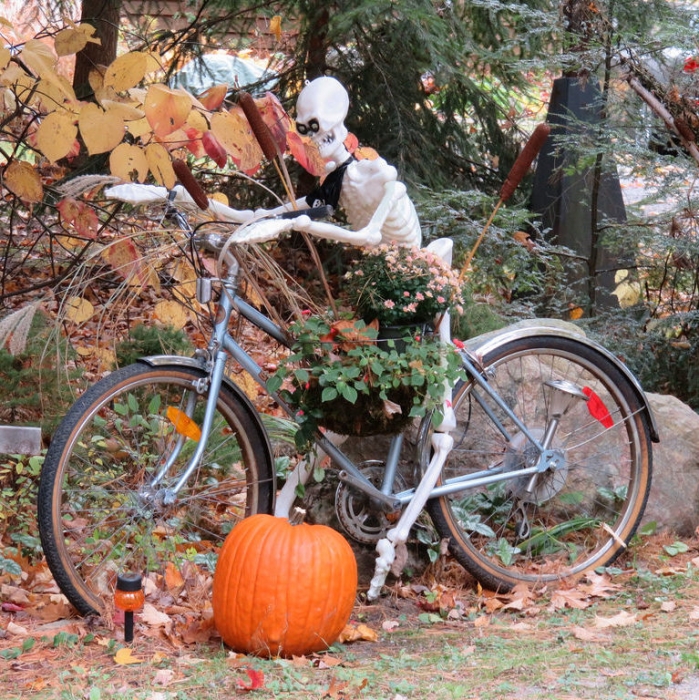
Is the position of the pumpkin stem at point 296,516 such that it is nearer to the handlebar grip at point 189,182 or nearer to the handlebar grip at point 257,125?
the handlebar grip at point 189,182

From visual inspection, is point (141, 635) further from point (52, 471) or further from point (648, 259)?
point (648, 259)

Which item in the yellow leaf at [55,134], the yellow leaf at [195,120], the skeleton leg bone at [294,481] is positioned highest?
the yellow leaf at [195,120]

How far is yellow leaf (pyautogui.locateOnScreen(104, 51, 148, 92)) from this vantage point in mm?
2660

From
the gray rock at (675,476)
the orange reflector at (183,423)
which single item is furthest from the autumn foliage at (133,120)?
the gray rock at (675,476)

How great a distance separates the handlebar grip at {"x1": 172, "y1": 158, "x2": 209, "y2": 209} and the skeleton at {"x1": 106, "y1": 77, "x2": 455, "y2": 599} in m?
0.14

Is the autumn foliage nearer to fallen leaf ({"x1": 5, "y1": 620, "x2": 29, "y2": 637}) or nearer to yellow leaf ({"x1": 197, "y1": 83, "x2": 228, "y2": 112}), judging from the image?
yellow leaf ({"x1": 197, "y1": 83, "x2": 228, "y2": 112})

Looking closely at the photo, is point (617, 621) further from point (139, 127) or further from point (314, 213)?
point (139, 127)

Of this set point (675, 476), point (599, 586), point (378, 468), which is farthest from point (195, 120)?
point (675, 476)

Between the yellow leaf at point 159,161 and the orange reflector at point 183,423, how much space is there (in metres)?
0.70

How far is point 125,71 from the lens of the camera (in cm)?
268

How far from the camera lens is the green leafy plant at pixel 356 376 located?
2.92 metres

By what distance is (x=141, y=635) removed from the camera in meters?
2.86

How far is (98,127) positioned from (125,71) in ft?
0.57

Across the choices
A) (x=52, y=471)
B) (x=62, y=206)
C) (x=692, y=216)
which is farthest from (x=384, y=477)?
(x=692, y=216)
